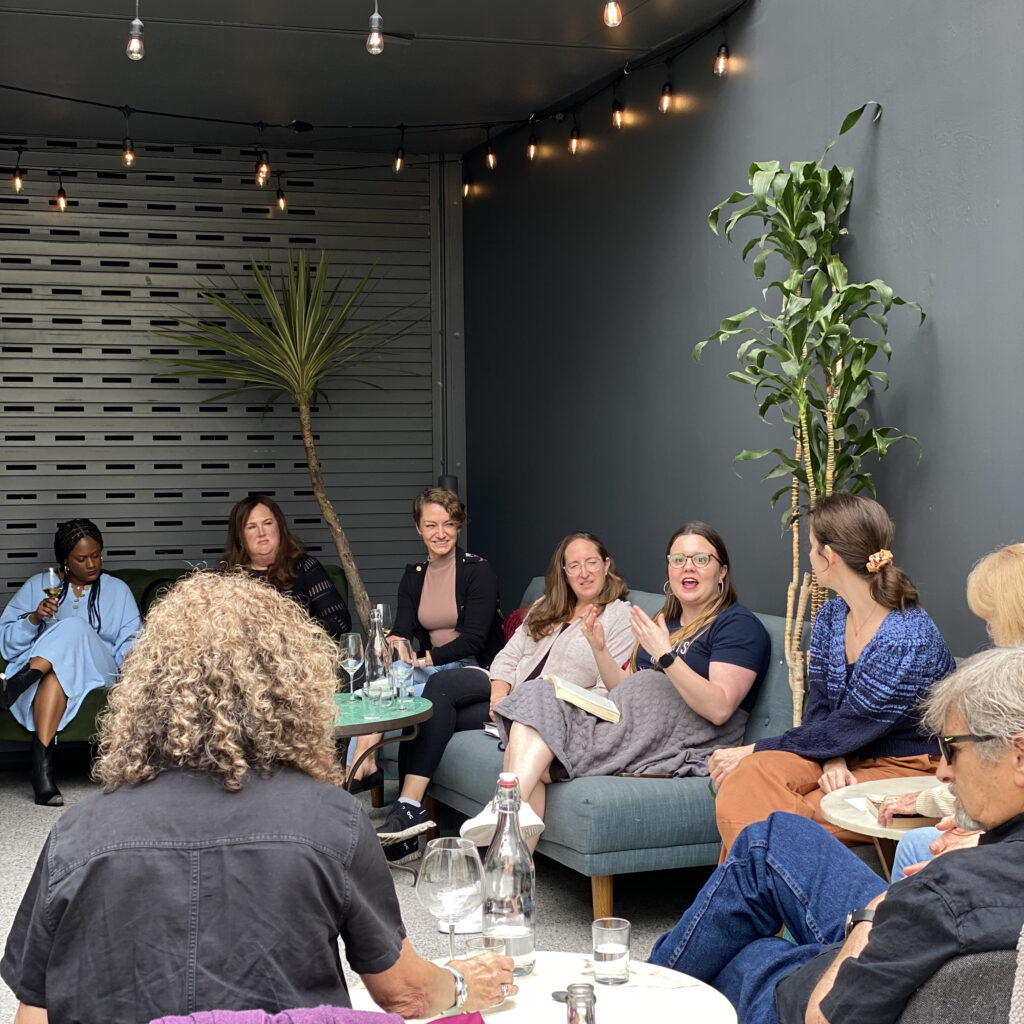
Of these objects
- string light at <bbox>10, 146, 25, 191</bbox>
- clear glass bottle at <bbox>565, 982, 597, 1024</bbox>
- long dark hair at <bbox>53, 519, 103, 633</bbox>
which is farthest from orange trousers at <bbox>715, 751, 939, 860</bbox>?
string light at <bbox>10, 146, 25, 191</bbox>

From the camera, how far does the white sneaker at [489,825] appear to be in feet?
11.5

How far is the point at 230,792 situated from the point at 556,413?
498cm

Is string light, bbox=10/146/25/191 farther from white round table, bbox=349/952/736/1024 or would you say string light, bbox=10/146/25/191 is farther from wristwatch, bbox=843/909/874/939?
wristwatch, bbox=843/909/874/939

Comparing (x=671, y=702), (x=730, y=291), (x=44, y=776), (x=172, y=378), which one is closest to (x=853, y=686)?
(x=671, y=702)

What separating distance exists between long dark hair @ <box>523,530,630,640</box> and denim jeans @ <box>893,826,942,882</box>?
6.50ft

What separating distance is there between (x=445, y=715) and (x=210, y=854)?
3.23m

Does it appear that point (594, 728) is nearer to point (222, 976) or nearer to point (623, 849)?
point (623, 849)

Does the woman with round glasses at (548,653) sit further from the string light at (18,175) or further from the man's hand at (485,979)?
the string light at (18,175)

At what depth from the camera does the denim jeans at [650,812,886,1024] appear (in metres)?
2.22

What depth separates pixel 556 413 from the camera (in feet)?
A: 21.0

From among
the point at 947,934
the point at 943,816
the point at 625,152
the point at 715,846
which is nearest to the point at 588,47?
the point at 625,152

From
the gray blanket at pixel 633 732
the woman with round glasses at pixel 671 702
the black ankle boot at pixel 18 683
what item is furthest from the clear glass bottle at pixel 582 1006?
the black ankle boot at pixel 18 683

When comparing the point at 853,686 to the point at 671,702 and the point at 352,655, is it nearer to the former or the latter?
the point at 671,702

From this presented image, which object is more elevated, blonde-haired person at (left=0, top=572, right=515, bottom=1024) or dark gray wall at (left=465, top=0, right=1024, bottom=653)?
dark gray wall at (left=465, top=0, right=1024, bottom=653)
